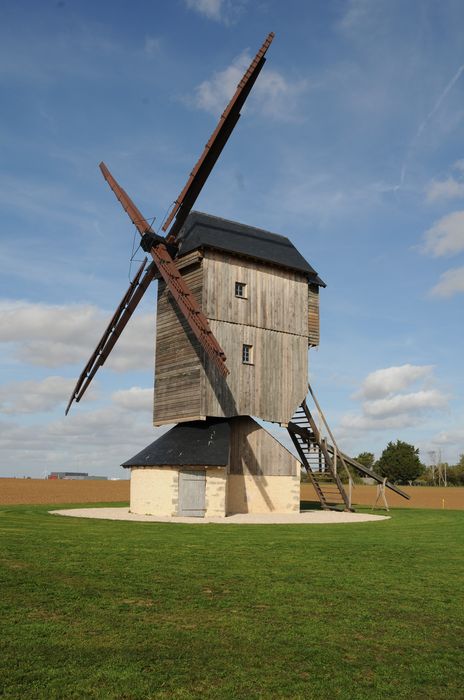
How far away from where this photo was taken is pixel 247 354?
31344mm

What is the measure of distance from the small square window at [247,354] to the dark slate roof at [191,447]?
3.03m

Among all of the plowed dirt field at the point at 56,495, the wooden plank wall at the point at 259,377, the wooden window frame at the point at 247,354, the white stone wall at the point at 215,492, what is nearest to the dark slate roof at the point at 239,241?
the wooden plank wall at the point at 259,377

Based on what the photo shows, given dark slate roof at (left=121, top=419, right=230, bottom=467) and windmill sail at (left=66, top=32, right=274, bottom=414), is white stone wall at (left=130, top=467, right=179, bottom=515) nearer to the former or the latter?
dark slate roof at (left=121, top=419, right=230, bottom=467)

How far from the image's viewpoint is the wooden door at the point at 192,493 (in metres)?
28.1

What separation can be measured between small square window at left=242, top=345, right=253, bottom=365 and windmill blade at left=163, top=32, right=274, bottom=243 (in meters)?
6.44

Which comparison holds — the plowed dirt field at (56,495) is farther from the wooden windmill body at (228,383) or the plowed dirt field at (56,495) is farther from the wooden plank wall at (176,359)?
the wooden windmill body at (228,383)

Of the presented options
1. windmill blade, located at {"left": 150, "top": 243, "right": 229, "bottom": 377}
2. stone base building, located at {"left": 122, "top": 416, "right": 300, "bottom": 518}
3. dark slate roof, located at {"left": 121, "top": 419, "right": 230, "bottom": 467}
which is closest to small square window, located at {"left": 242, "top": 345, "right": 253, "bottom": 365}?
windmill blade, located at {"left": 150, "top": 243, "right": 229, "bottom": 377}

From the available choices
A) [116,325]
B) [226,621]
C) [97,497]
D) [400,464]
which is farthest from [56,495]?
[400,464]

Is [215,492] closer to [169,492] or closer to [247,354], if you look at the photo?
[169,492]

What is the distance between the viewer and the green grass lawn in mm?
6492

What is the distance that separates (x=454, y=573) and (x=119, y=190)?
1081 inches

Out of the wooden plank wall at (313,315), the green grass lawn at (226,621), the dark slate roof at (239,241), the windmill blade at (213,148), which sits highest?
the windmill blade at (213,148)

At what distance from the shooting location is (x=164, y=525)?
22.9 metres

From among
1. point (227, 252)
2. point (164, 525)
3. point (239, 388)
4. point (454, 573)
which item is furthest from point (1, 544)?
point (227, 252)
